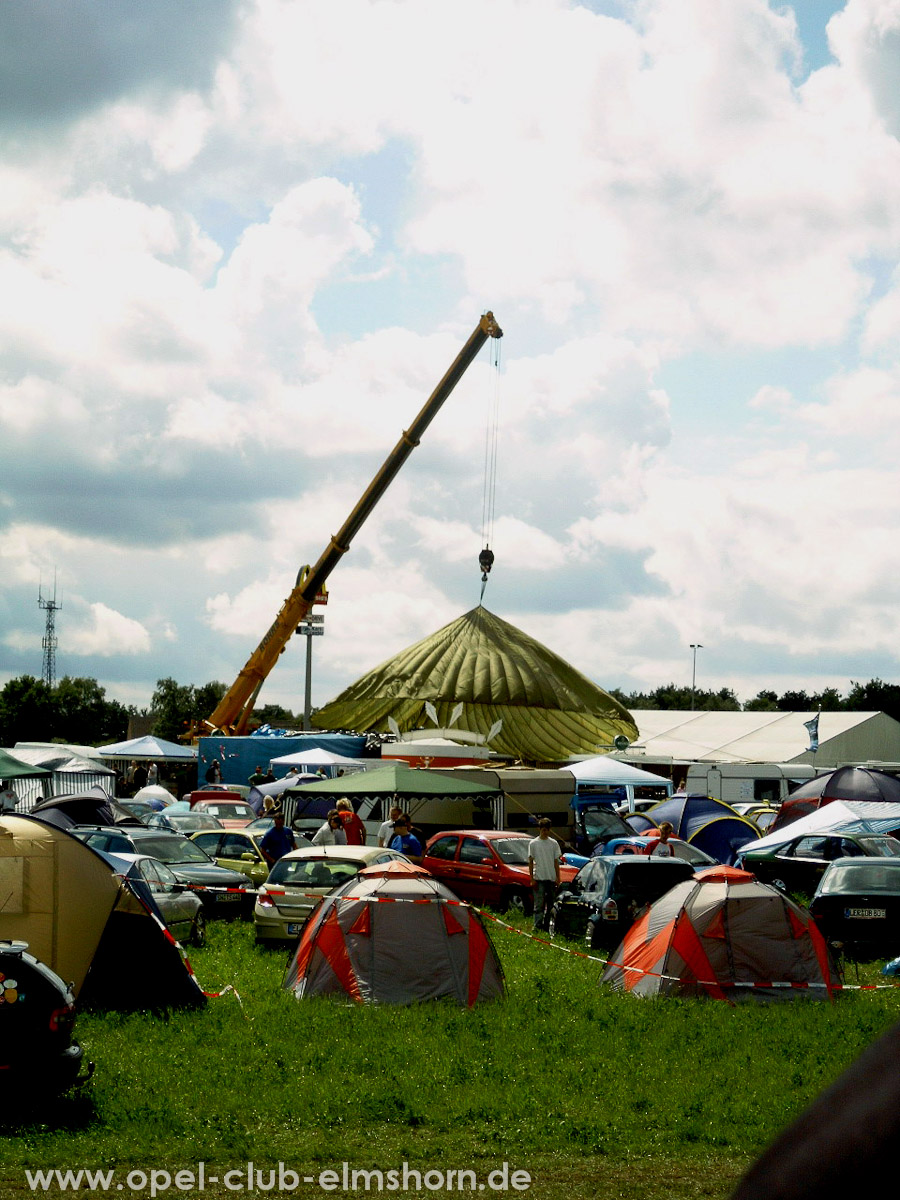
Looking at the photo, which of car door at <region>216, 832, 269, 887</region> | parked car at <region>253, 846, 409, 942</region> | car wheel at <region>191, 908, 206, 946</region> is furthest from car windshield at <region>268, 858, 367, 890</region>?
car door at <region>216, 832, 269, 887</region>

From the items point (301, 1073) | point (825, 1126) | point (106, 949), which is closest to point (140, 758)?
point (106, 949)

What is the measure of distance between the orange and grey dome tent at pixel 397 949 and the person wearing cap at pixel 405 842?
6.38 m

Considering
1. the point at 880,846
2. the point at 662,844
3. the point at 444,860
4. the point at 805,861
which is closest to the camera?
the point at 662,844

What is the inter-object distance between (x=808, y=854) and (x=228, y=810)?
1498 centimetres

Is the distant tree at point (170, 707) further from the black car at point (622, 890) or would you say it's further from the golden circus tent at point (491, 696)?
the black car at point (622, 890)

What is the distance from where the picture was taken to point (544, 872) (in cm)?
1998

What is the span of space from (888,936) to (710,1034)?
265 inches

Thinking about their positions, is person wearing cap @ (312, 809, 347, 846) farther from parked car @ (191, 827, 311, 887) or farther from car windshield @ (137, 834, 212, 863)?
car windshield @ (137, 834, 212, 863)

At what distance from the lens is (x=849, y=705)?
118 metres

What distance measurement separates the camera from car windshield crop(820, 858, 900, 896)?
705 inches

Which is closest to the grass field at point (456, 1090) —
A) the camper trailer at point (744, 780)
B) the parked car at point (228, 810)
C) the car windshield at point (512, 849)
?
the car windshield at point (512, 849)

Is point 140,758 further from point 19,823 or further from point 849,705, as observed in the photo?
point 849,705

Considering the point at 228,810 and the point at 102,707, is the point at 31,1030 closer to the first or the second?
the point at 228,810

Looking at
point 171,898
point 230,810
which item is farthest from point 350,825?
point 230,810
